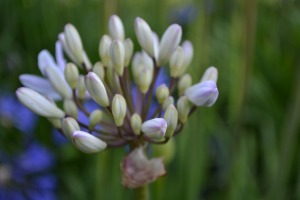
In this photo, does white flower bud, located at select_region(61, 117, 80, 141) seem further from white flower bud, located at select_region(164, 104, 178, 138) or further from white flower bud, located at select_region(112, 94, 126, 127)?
white flower bud, located at select_region(164, 104, 178, 138)

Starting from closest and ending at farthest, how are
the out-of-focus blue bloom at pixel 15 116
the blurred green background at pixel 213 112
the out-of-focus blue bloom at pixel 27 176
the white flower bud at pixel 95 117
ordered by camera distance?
the white flower bud at pixel 95 117 → the blurred green background at pixel 213 112 → the out-of-focus blue bloom at pixel 27 176 → the out-of-focus blue bloom at pixel 15 116

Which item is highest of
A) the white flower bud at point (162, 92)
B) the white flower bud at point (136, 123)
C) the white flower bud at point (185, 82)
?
the white flower bud at point (185, 82)

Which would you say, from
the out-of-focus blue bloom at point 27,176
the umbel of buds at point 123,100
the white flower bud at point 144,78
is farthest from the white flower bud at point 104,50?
the out-of-focus blue bloom at point 27,176

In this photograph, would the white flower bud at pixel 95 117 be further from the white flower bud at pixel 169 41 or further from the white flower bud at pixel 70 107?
the white flower bud at pixel 169 41

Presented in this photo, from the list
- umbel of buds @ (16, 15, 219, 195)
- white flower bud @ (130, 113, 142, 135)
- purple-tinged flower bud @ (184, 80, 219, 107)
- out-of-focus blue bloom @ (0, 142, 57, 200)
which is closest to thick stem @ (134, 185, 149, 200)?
umbel of buds @ (16, 15, 219, 195)

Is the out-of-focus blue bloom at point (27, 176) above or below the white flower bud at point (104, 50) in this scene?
below

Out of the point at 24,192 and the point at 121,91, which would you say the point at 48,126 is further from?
the point at 121,91
